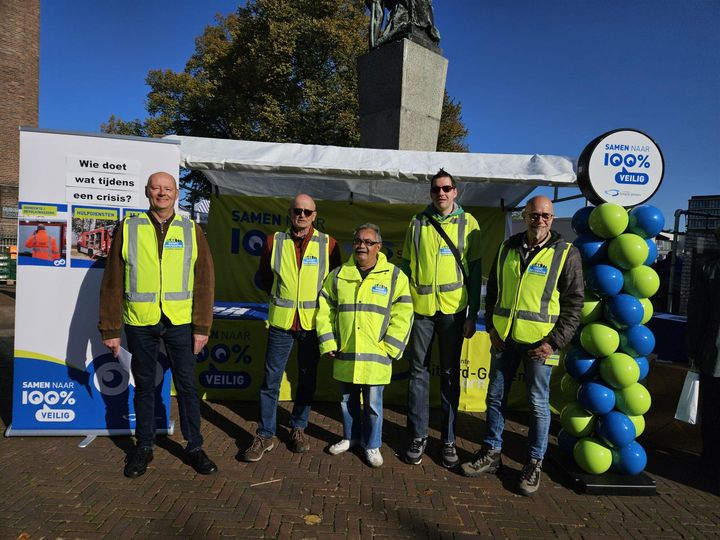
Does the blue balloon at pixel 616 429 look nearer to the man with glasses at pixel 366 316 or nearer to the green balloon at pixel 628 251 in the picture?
the green balloon at pixel 628 251

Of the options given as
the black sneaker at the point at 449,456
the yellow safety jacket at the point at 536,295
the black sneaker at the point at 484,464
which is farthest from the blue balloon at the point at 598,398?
the black sneaker at the point at 449,456

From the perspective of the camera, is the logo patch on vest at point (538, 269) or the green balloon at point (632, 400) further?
the green balloon at point (632, 400)

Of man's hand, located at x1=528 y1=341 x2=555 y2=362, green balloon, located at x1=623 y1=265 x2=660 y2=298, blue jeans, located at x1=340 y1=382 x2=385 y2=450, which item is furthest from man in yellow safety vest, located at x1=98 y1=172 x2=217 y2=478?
green balloon, located at x1=623 y1=265 x2=660 y2=298

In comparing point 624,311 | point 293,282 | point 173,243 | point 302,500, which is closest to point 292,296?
point 293,282

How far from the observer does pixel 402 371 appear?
499cm

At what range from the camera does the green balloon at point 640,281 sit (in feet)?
10.5

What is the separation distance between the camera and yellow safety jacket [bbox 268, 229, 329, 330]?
11.5 ft

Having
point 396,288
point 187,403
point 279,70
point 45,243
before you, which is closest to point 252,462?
point 187,403

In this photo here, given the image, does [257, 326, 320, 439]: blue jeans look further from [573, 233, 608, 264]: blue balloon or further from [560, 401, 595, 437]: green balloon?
[573, 233, 608, 264]: blue balloon

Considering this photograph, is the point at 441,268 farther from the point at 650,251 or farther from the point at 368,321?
the point at 650,251

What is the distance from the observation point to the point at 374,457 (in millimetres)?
3523

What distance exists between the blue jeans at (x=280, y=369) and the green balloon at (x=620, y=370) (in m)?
2.08

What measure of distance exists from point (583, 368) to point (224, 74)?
67.0 feet

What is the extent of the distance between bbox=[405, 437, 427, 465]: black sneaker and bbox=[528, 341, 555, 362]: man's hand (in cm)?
112
